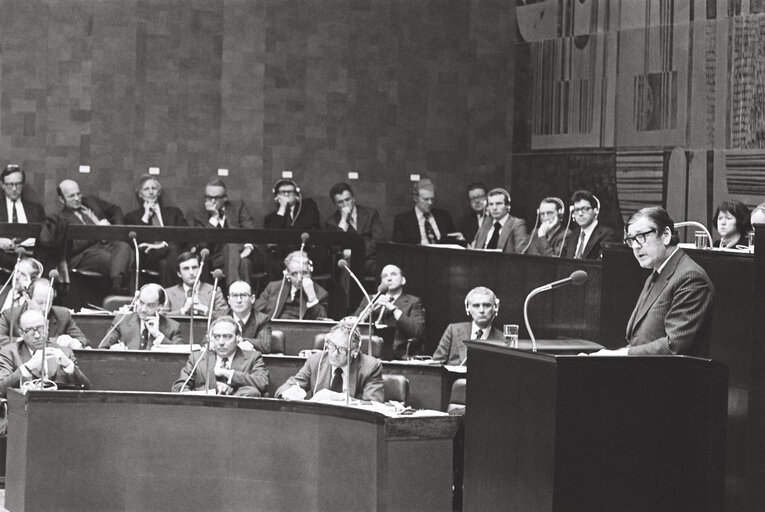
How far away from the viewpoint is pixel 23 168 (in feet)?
38.8

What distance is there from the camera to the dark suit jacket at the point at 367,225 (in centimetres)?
1155

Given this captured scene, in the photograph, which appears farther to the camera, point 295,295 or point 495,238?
point 495,238

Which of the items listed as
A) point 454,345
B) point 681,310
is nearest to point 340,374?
point 454,345

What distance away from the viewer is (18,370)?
725 cm

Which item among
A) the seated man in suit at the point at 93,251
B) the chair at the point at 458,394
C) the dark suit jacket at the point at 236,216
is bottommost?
the chair at the point at 458,394

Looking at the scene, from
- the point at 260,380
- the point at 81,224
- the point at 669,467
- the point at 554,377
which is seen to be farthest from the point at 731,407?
the point at 81,224

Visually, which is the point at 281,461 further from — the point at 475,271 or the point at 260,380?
the point at 475,271

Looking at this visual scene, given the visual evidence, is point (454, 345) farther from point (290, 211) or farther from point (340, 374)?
point (290, 211)

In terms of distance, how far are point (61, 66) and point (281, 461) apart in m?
6.82

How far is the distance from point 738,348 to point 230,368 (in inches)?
116

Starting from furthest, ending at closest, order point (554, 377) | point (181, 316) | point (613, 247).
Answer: point (181, 316)
point (613, 247)
point (554, 377)

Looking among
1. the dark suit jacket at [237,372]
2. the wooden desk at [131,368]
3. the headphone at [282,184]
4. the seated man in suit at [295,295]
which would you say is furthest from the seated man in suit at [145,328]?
the headphone at [282,184]

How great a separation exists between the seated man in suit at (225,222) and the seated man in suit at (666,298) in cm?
641

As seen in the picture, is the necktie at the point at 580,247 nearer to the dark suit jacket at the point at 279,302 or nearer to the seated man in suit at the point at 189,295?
the dark suit jacket at the point at 279,302
